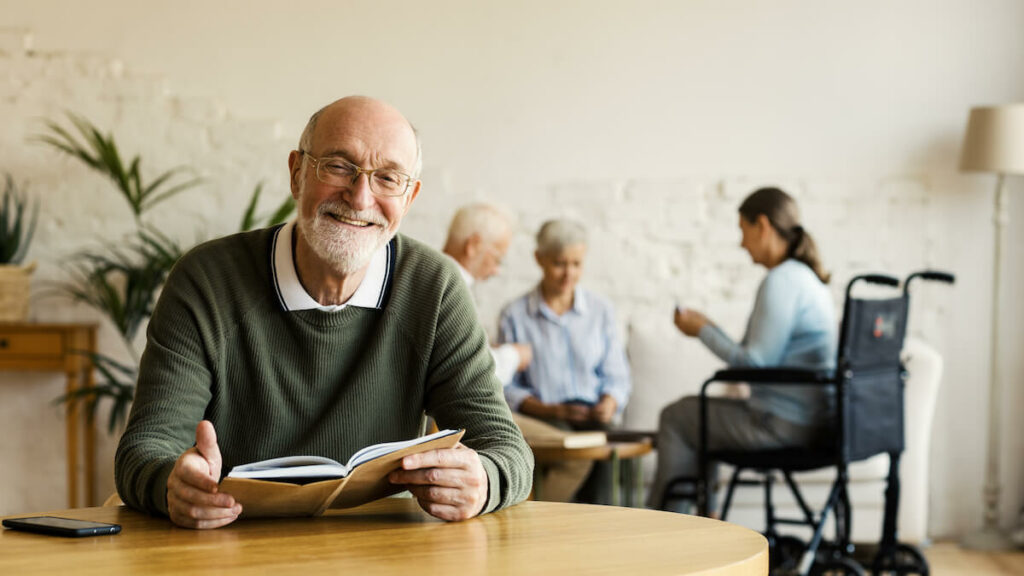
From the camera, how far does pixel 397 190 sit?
183 centimetres

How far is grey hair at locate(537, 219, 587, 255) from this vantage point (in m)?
4.43

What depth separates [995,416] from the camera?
511 centimetres

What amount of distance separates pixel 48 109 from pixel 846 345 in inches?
137

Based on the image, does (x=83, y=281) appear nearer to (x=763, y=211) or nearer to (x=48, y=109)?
(x=48, y=109)

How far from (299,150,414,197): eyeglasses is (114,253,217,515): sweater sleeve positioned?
0.26m

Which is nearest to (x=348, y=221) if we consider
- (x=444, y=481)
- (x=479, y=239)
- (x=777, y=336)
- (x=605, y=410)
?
(x=444, y=481)

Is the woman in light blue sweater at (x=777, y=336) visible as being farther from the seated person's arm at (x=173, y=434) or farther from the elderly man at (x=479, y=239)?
the seated person's arm at (x=173, y=434)

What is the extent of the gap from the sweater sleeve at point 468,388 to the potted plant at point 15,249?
132 inches

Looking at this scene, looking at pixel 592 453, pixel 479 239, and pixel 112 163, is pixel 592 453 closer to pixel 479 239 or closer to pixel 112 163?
pixel 479 239

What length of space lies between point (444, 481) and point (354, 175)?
1.93ft

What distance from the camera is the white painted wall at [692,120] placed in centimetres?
515

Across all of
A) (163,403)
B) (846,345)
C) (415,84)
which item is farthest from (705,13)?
(163,403)

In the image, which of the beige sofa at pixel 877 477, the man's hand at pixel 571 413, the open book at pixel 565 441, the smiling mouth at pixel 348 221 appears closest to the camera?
the smiling mouth at pixel 348 221

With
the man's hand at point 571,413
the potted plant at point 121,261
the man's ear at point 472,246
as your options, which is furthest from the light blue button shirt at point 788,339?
the potted plant at point 121,261
